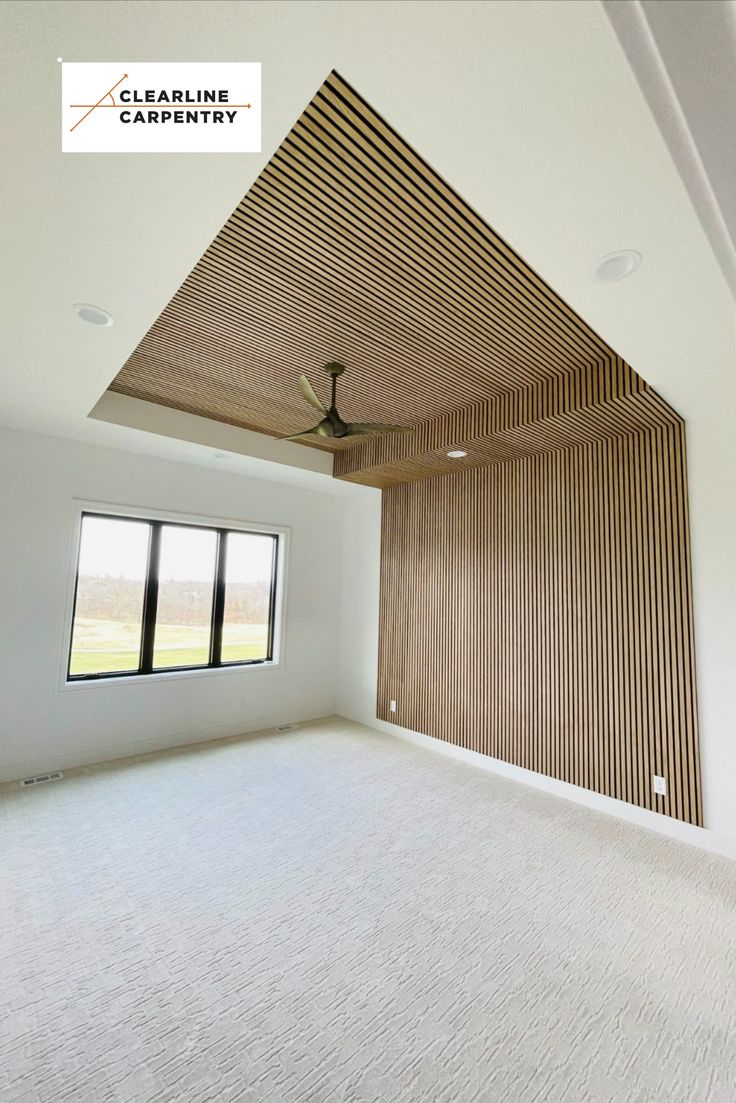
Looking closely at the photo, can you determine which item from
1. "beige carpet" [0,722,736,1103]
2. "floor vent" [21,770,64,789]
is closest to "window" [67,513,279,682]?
"floor vent" [21,770,64,789]

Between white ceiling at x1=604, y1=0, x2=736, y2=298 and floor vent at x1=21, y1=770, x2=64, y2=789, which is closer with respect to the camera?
white ceiling at x1=604, y1=0, x2=736, y2=298

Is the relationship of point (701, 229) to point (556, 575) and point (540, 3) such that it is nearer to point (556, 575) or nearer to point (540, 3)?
point (540, 3)

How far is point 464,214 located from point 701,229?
83 cm

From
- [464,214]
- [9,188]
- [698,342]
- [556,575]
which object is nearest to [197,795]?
[556,575]

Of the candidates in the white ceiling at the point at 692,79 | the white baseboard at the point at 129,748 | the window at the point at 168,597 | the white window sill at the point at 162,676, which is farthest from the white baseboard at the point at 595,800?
the white ceiling at the point at 692,79

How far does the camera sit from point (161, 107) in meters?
1.34

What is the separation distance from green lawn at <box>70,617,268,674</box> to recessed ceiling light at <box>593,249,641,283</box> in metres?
4.57

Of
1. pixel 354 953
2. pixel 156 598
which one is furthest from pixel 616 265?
pixel 156 598

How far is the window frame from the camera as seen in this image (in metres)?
4.22

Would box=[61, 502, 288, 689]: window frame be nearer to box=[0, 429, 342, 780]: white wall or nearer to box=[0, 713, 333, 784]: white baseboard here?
box=[0, 429, 342, 780]: white wall

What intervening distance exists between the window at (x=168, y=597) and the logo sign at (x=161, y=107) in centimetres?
364

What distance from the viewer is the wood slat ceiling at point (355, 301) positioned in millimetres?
1722

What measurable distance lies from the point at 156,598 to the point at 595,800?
4235mm

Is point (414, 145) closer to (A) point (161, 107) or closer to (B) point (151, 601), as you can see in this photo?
(A) point (161, 107)
